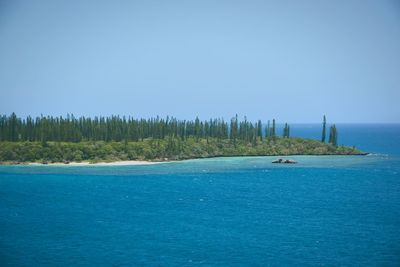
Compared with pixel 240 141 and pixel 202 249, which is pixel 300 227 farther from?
pixel 240 141

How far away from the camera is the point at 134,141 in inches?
5689

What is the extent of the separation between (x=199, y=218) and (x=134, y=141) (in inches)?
3412

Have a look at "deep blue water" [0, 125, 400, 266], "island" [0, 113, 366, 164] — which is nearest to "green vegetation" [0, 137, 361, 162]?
"island" [0, 113, 366, 164]

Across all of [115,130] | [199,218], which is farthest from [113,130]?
[199,218]

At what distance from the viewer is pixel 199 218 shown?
60531 mm

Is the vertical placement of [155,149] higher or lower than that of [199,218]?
higher

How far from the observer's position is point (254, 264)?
4319cm

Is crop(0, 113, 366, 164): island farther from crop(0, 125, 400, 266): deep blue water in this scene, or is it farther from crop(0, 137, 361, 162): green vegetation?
crop(0, 125, 400, 266): deep blue water

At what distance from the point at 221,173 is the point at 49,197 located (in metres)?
40.5

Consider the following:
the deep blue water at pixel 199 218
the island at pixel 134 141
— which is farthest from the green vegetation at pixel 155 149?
the deep blue water at pixel 199 218

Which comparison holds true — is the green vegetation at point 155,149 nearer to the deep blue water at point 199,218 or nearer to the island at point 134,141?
the island at point 134,141

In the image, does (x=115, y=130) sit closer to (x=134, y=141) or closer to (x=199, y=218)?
(x=134, y=141)

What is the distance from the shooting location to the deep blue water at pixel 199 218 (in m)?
45.6

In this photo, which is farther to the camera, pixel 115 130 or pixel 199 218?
pixel 115 130
